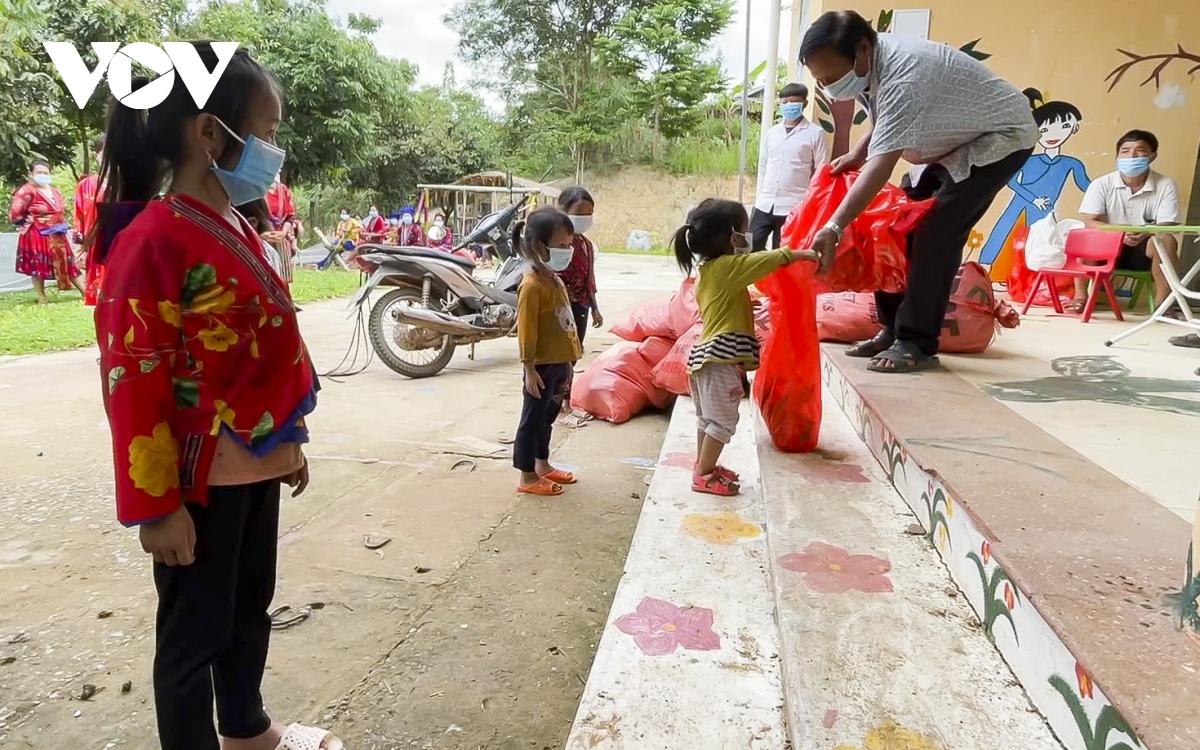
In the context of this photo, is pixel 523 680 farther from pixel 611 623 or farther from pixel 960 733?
pixel 960 733

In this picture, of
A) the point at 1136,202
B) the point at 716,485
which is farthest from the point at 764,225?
the point at 716,485

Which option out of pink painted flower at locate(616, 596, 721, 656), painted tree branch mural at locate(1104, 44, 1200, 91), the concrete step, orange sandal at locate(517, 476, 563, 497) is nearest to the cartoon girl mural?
painted tree branch mural at locate(1104, 44, 1200, 91)

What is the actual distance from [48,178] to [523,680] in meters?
8.59

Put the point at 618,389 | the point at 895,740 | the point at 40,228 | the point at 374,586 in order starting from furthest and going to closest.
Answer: the point at 40,228 < the point at 618,389 < the point at 374,586 < the point at 895,740

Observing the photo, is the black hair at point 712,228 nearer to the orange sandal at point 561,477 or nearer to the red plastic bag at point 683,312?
the orange sandal at point 561,477

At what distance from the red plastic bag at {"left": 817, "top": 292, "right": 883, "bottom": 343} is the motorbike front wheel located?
8.28 feet

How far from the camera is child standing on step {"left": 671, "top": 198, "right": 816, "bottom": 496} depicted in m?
2.17

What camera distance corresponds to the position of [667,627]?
1.57 metres

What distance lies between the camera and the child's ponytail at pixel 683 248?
88.9 inches

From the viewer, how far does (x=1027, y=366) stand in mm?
2910

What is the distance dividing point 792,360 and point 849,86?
1.01 m

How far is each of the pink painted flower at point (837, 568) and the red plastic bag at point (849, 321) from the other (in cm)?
185

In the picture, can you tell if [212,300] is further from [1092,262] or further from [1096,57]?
[1096,57]

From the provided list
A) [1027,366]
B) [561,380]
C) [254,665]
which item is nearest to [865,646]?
[254,665]
